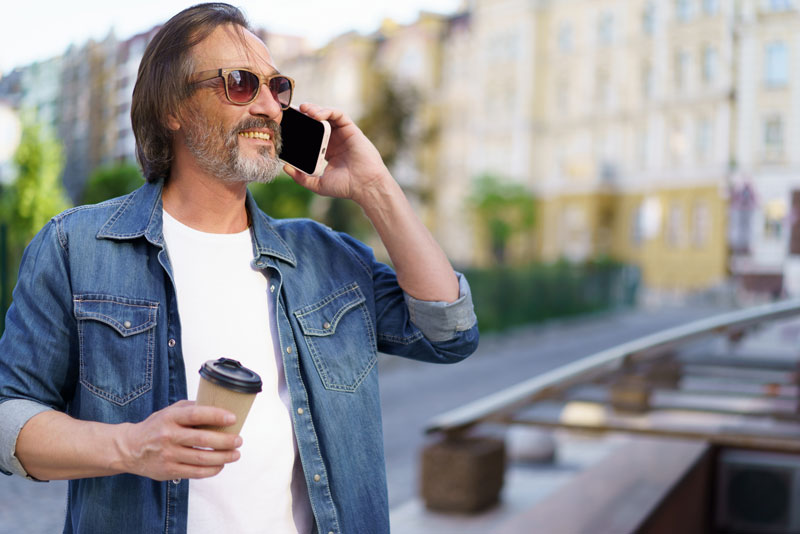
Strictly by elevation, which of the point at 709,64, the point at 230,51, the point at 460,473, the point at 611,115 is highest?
the point at 709,64

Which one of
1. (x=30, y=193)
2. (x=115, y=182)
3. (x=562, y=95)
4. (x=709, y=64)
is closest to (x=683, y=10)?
(x=709, y=64)

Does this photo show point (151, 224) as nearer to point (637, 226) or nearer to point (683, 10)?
point (683, 10)

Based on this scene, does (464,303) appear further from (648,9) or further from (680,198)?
(648,9)

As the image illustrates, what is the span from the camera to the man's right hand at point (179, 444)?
3.75 ft

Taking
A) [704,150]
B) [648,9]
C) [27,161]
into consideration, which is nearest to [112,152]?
[27,161]

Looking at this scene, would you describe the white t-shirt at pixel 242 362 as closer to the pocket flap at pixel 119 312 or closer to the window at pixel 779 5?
the pocket flap at pixel 119 312

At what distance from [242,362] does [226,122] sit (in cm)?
43

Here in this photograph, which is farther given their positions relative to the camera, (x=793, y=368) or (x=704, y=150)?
(x=704, y=150)

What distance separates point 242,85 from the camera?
1.53 meters

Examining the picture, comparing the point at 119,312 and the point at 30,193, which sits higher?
the point at 30,193

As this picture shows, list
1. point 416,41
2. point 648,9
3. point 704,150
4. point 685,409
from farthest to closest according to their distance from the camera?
point 416,41 → point 648,9 → point 704,150 → point 685,409

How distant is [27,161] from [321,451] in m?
8.01

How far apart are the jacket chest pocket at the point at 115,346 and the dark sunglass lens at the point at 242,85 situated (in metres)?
0.41

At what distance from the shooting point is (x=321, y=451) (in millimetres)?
1550
